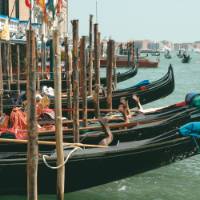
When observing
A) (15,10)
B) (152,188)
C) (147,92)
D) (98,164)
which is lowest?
(152,188)

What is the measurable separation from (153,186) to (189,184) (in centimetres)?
73

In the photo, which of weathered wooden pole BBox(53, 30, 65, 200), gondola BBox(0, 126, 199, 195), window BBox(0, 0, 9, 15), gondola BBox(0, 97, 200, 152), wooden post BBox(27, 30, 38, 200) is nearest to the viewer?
wooden post BBox(27, 30, 38, 200)

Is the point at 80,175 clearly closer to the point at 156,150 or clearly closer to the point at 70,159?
the point at 70,159

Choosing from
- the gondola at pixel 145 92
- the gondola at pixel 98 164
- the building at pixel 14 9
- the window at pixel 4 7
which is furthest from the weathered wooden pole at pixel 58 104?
the window at pixel 4 7

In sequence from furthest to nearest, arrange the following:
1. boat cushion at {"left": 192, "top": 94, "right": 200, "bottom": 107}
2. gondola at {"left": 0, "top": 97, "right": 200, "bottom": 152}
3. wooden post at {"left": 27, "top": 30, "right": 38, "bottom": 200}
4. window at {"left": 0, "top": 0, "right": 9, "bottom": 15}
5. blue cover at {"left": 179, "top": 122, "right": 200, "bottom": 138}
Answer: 1. window at {"left": 0, "top": 0, "right": 9, "bottom": 15}
2. boat cushion at {"left": 192, "top": 94, "right": 200, "bottom": 107}
3. gondola at {"left": 0, "top": 97, "right": 200, "bottom": 152}
4. blue cover at {"left": 179, "top": 122, "right": 200, "bottom": 138}
5. wooden post at {"left": 27, "top": 30, "right": 38, "bottom": 200}

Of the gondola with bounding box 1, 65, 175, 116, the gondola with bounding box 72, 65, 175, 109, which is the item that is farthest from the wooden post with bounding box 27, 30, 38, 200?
the gondola with bounding box 72, 65, 175, 109

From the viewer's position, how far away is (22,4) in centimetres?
2373

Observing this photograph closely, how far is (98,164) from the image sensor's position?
764cm

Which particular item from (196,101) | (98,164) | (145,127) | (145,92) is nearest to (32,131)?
(98,164)

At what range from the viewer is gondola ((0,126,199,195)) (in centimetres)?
746

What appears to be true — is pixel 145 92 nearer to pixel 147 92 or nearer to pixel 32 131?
pixel 147 92

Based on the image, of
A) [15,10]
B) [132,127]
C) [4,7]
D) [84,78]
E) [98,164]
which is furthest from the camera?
[15,10]

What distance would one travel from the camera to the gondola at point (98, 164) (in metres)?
7.46

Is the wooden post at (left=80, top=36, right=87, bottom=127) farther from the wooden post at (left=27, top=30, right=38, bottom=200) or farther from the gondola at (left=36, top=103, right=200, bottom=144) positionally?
the wooden post at (left=27, top=30, right=38, bottom=200)
